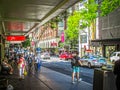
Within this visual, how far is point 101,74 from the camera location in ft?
34.1

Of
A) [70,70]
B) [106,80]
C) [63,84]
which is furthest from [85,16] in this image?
[106,80]

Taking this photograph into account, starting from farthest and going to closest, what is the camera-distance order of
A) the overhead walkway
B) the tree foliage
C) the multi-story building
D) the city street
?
the multi-story building
the tree foliage
the city street
the overhead walkway

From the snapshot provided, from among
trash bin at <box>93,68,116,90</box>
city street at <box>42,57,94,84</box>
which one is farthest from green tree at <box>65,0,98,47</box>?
trash bin at <box>93,68,116,90</box>

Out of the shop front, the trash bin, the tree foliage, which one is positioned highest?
the tree foliage

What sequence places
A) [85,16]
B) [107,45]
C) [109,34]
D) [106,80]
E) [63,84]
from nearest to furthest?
[106,80] → [63,84] → [85,16] → [109,34] → [107,45]

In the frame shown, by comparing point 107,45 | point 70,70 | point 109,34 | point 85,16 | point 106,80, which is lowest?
point 70,70

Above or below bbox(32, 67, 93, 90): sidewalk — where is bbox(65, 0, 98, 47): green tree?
above

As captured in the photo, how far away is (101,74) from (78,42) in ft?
234

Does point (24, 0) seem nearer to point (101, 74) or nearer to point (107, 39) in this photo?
point (101, 74)

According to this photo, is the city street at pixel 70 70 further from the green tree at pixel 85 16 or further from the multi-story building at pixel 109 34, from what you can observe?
the multi-story building at pixel 109 34

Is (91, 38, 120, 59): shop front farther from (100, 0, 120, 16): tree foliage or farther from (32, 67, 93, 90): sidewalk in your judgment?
(32, 67, 93, 90): sidewalk

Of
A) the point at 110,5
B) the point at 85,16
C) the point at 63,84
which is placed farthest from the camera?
the point at 85,16

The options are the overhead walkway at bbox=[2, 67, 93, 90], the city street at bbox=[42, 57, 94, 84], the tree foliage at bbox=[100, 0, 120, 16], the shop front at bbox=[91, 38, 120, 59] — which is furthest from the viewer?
the shop front at bbox=[91, 38, 120, 59]

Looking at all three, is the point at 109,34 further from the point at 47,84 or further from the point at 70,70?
the point at 47,84
